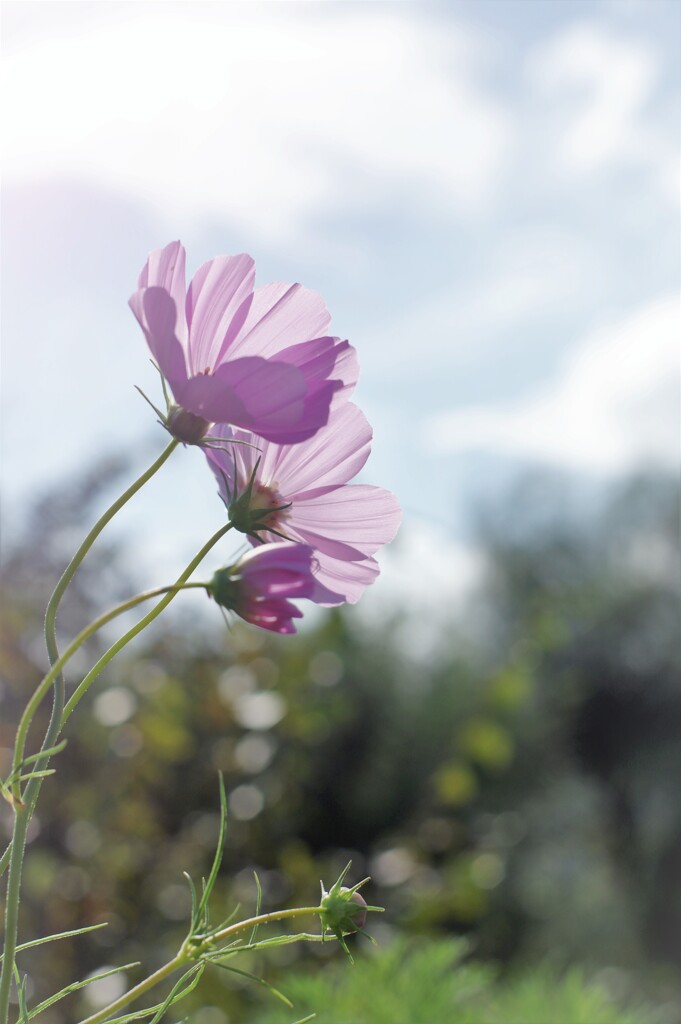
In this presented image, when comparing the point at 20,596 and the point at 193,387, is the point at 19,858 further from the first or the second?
the point at 20,596

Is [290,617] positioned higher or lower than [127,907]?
higher

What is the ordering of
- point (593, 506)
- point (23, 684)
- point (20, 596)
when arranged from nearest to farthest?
point (23, 684) < point (20, 596) < point (593, 506)

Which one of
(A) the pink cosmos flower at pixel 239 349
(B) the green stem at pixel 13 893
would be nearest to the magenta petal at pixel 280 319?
(A) the pink cosmos flower at pixel 239 349

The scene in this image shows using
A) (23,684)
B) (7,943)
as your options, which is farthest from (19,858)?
(23,684)

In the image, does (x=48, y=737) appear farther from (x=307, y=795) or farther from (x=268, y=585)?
(x=307, y=795)

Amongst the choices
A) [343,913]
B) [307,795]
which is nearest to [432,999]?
[343,913]

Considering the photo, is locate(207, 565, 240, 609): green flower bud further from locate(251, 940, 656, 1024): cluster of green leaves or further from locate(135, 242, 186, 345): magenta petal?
locate(251, 940, 656, 1024): cluster of green leaves
